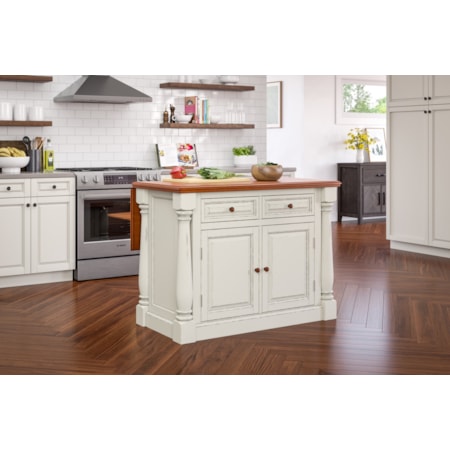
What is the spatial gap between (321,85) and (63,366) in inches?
313

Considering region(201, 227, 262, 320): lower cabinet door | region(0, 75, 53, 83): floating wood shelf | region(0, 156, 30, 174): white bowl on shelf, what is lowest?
region(201, 227, 262, 320): lower cabinet door

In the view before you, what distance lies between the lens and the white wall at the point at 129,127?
723 centimetres

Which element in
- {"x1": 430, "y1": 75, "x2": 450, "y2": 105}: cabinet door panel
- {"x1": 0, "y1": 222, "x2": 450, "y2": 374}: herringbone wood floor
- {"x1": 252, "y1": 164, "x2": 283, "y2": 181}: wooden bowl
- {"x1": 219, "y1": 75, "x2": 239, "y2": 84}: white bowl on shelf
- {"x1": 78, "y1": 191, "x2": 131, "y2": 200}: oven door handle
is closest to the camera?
{"x1": 0, "y1": 222, "x2": 450, "y2": 374}: herringbone wood floor

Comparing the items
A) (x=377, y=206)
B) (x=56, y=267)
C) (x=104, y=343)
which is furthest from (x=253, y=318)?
(x=377, y=206)

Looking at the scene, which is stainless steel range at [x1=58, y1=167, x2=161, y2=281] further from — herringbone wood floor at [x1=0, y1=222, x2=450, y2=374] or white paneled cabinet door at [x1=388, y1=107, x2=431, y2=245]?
white paneled cabinet door at [x1=388, y1=107, x2=431, y2=245]

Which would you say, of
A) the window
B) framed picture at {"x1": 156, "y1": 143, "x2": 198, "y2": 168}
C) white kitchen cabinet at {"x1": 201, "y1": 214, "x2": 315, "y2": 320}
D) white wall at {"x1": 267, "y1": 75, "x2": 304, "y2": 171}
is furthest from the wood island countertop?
the window

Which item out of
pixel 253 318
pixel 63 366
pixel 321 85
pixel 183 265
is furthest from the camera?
pixel 321 85

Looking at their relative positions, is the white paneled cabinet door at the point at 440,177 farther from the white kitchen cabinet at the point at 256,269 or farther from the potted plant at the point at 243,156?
Answer: the white kitchen cabinet at the point at 256,269

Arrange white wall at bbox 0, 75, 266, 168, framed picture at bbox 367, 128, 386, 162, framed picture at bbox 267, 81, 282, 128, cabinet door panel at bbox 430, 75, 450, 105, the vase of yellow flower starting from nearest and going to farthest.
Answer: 1. white wall at bbox 0, 75, 266, 168
2. cabinet door panel at bbox 430, 75, 450, 105
3. the vase of yellow flower
4. framed picture at bbox 267, 81, 282, 128
5. framed picture at bbox 367, 128, 386, 162

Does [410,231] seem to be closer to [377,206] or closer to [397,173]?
[397,173]

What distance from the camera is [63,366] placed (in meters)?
4.16

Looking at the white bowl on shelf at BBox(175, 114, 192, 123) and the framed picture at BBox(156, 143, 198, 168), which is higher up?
the white bowl on shelf at BBox(175, 114, 192, 123)

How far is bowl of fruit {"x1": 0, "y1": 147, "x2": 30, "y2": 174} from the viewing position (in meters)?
6.57

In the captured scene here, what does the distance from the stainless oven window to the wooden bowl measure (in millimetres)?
2155
